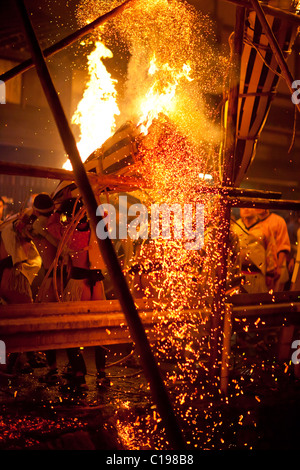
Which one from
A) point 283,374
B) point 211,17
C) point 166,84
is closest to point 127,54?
point 211,17

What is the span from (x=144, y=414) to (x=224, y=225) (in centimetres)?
199

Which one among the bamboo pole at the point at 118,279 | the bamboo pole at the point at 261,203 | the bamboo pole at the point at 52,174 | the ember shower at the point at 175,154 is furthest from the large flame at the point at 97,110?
the bamboo pole at the point at 118,279

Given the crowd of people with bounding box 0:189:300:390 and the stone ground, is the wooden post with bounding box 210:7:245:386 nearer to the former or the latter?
the stone ground

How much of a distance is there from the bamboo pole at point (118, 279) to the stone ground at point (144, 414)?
39.8 inches

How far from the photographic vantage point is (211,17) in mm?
12672

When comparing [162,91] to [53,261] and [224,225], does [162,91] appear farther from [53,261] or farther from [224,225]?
[53,261]

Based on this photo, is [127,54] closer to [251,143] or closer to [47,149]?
[47,149]

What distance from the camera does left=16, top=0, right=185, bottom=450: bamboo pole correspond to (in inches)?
67.4

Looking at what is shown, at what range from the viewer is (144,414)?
372 cm

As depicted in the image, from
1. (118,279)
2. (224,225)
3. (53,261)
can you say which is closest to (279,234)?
(224,225)

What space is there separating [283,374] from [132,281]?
2.41 metres

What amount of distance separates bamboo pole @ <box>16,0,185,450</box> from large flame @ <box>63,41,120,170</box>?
14.3 ft

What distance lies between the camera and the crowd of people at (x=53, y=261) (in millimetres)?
4668

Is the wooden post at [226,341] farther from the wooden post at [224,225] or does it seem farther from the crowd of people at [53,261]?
the crowd of people at [53,261]
